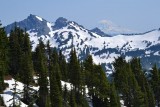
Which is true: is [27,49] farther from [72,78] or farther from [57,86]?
[57,86]

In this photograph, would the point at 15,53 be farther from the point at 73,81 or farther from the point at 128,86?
the point at 128,86

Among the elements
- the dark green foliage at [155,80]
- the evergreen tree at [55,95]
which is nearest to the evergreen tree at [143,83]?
the dark green foliage at [155,80]

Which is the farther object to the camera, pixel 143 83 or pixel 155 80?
pixel 155 80

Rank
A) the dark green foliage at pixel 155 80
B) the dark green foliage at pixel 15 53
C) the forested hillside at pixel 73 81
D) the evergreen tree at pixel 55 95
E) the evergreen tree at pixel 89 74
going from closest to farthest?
1. the evergreen tree at pixel 55 95
2. the forested hillside at pixel 73 81
3. the dark green foliage at pixel 15 53
4. the evergreen tree at pixel 89 74
5. the dark green foliage at pixel 155 80

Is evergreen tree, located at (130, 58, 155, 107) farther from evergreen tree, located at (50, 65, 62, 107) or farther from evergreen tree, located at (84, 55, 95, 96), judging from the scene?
evergreen tree, located at (50, 65, 62, 107)

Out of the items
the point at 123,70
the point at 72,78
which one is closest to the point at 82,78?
the point at 72,78

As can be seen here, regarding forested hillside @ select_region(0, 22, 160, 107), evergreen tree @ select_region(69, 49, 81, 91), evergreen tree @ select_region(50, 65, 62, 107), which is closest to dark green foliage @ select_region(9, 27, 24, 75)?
forested hillside @ select_region(0, 22, 160, 107)

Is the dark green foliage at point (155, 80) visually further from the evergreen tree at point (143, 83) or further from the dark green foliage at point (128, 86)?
the dark green foliage at point (128, 86)

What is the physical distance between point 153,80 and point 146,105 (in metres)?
15.3

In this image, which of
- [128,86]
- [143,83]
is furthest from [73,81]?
[143,83]

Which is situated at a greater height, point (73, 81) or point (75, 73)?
point (75, 73)

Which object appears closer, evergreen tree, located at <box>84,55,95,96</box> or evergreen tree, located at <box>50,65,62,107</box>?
evergreen tree, located at <box>50,65,62,107</box>

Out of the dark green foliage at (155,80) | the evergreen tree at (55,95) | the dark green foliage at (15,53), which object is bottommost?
the evergreen tree at (55,95)

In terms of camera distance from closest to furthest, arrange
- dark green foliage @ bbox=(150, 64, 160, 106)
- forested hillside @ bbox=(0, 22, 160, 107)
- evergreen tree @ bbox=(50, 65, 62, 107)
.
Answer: evergreen tree @ bbox=(50, 65, 62, 107) → forested hillside @ bbox=(0, 22, 160, 107) → dark green foliage @ bbox=(150, 64, 160, 106)
